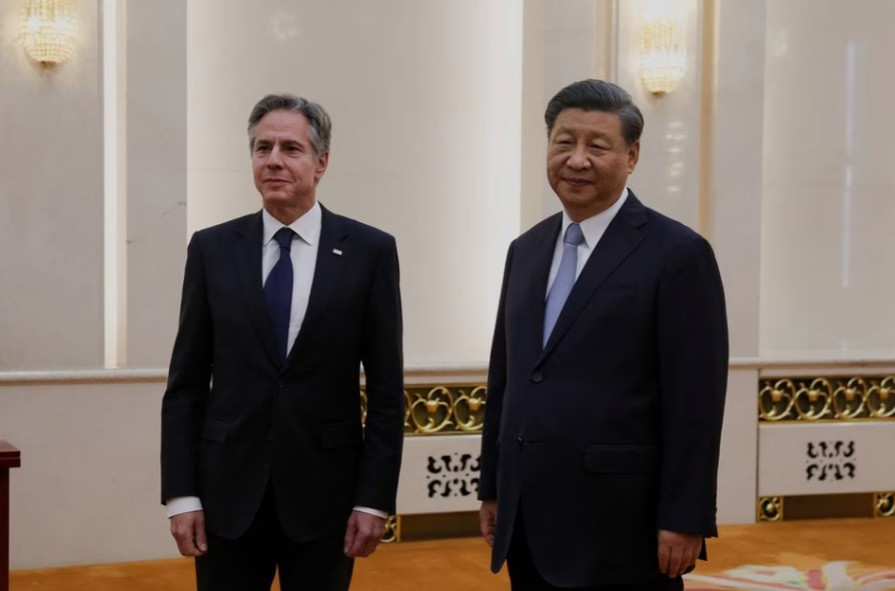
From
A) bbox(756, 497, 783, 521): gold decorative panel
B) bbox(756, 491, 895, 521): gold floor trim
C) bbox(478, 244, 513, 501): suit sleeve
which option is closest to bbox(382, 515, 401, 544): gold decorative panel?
bbox(756, 497, 783, 521): gold decorative panel

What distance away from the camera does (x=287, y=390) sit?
253 centimetres

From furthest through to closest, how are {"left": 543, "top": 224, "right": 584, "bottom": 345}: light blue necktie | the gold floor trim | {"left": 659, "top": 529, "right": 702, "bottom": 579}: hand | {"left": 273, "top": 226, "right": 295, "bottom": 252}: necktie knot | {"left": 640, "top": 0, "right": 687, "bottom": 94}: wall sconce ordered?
the gold floor trim → {"left": 640, "top": 0, "right": 687, "bottom": 94}: wall sconce → {"left": 273, "top": 226, "right": 295, "bottom": 252}: necktie knot → {"left": 543, "top": 224, "right": 584, "bottom": 345}: light blue necktie → {"left": 659, "top": 529, "right": 702, "bottom": 579}: hand

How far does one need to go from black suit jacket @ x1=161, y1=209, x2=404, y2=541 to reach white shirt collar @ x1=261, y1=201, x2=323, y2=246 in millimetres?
23

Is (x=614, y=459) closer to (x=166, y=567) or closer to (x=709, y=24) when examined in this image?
(x=166, y=567)

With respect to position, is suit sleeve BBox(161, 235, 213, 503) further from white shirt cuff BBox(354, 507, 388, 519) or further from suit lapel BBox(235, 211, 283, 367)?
white shirt cuff BBox(354, 507, 388, 519)

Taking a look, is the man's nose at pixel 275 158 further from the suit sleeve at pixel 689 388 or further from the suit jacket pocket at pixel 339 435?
the suit sleeve at pixel 689 388

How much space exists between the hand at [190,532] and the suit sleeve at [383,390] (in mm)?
337

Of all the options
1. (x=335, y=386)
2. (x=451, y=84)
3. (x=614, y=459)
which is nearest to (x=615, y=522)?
(x=614, y=459)

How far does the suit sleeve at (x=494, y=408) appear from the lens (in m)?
2.69

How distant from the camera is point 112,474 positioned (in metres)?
4.98

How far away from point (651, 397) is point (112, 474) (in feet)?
10.5

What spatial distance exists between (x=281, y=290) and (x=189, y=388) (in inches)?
11.9

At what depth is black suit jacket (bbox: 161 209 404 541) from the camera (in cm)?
253

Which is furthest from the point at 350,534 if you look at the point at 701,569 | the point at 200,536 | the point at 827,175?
the point at 827,175
